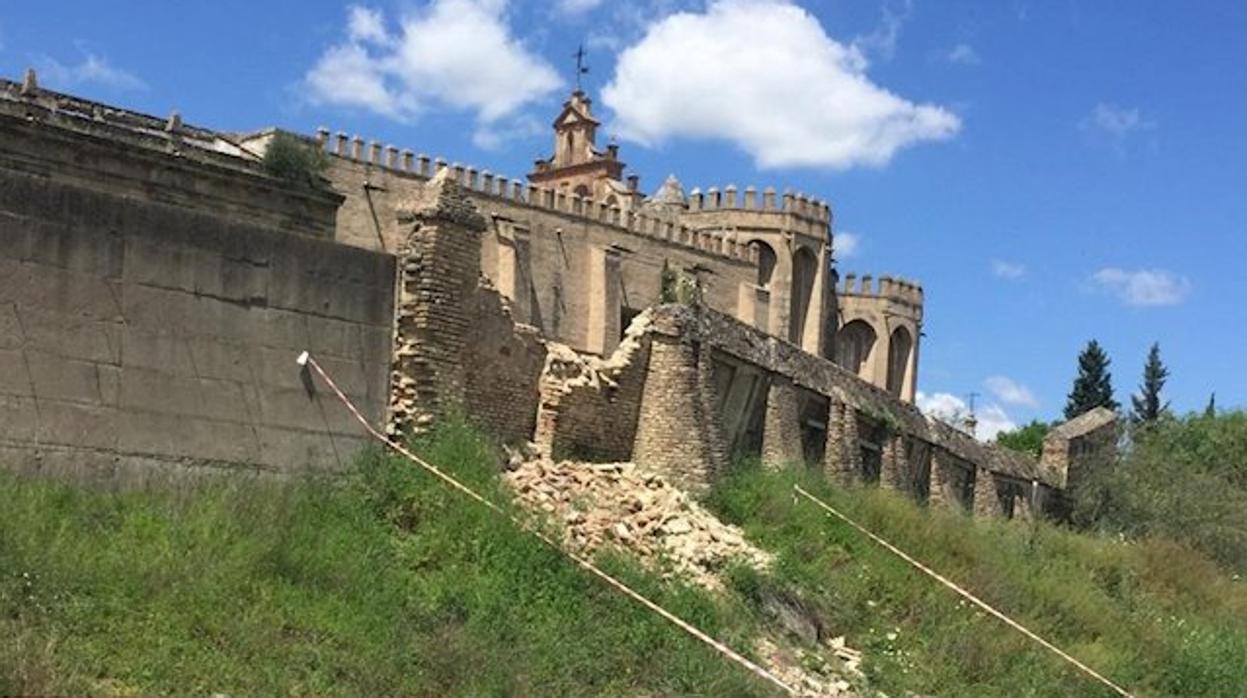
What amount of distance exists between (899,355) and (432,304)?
55.3 m

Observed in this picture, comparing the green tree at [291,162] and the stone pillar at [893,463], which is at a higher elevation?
the green tree at [291,162]

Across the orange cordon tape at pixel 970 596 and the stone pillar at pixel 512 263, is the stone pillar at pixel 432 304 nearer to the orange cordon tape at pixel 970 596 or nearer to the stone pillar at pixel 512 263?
the orange cordon tape at pixel 970 596

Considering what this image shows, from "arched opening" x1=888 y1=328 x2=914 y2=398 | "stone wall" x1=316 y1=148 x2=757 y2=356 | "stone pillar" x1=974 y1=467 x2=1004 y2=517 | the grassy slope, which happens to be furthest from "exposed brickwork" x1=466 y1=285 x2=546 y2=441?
"arched opening" x1=888 y1=328 x2=914 y2=398

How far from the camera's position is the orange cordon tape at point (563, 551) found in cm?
1198

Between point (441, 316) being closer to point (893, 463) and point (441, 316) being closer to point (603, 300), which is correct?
point (893, 463)

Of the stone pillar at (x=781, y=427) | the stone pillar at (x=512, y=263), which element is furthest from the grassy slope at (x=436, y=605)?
the stone pillar at (x=512, y=263)

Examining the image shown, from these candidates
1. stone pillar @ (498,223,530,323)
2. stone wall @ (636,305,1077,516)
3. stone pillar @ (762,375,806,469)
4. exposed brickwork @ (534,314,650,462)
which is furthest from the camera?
stone pillar @ (498,223,530,323)

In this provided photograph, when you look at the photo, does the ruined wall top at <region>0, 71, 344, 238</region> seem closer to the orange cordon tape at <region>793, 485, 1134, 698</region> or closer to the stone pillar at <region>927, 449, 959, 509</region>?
the orange cordon tape at <region>793, 485, 1134, 698</region>

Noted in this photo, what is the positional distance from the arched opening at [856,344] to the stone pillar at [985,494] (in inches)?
1504

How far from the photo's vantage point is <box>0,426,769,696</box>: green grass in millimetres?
8773

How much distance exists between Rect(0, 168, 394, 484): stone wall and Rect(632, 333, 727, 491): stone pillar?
5016mm

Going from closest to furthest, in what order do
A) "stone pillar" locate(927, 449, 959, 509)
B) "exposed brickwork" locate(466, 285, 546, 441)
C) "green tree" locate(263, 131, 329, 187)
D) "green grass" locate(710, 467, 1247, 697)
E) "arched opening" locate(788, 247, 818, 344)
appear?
"green grass" locate(710, 467, 1247, 697), "exposed brickwork" locate(466, 285, 546, 441), "stone pillar" locate(927, 449, 959, 509), "green tree" locate(263, 131, 329, 187), "arched opening" locate(788, 247, 818, 344)

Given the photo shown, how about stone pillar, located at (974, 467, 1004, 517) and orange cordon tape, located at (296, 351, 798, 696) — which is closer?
orange cordon tape, located at (296, 351, 798, 696)

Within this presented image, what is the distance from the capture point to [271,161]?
97.1 ft
